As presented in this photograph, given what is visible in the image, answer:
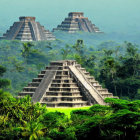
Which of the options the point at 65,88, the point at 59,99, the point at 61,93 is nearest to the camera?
the point at 59,99

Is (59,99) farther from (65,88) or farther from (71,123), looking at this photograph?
(71,123)

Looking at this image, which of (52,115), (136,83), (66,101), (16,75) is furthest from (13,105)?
(16,75)

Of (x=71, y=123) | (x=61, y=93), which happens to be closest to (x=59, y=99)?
(x=61, y=93)

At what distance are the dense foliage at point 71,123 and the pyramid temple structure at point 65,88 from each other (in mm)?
21930

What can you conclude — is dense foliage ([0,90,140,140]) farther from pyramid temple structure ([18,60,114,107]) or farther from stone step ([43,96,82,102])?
pyramid temple structure ([18,60,114,107])

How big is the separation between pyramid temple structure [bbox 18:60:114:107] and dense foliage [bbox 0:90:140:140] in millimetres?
21930

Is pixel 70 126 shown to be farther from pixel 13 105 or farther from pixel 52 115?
pixel 13 105

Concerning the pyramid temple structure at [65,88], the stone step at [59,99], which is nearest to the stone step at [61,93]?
the pyramid temple structure at [65,88]

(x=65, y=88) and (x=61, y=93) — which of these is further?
(x=65, y=88)

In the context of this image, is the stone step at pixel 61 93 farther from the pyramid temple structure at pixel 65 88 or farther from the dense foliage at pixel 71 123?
the dense foliage at pixel 71 123

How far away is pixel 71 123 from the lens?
7862 cm

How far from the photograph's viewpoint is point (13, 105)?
81.6 metres

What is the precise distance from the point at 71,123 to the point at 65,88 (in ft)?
89.8

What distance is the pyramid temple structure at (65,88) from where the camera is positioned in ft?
343
